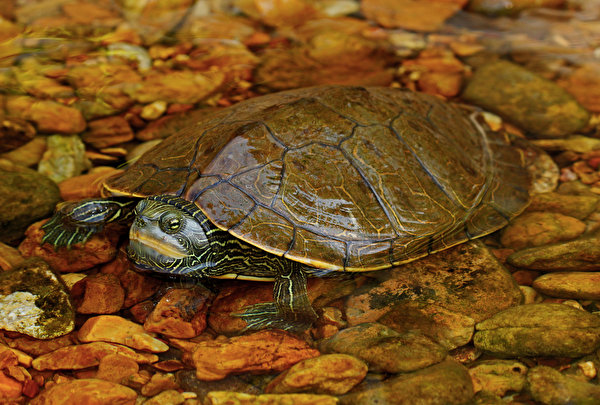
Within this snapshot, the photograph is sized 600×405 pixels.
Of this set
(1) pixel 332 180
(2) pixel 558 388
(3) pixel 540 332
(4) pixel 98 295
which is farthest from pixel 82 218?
(2) pixel 558 388

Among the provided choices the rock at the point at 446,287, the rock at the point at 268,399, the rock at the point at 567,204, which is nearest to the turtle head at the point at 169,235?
the rock at the point at 268,399

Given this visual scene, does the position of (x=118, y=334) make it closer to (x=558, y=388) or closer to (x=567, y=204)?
(x=558, y=388)

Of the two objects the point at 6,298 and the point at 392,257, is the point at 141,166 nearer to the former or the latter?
the point at 6,298

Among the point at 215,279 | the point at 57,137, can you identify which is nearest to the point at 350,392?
the point at 215,279

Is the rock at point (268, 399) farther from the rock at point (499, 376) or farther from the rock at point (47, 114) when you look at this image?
the rock at point (47, 114)

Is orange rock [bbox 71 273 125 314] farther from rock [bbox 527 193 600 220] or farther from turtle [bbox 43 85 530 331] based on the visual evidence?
rock [bbox 527 193 600 220]

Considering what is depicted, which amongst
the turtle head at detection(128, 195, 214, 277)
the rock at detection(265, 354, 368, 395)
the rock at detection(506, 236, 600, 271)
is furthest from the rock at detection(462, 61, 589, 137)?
the turtle head at detection(128, 195, 214, 277)
